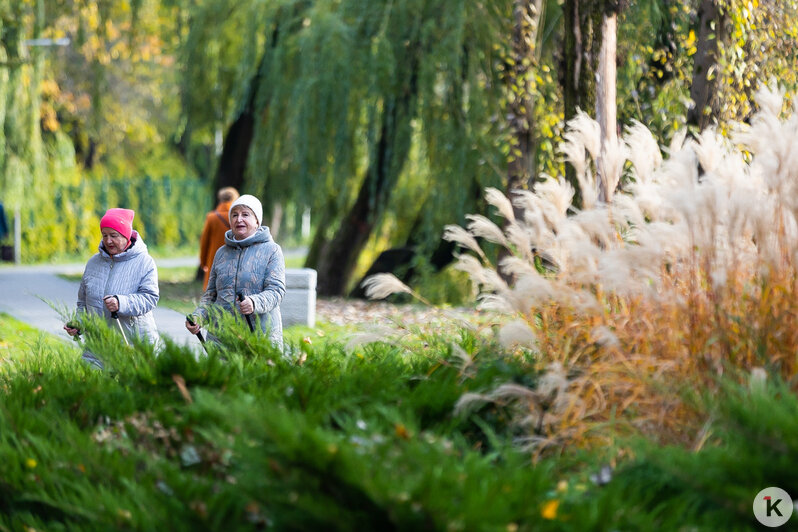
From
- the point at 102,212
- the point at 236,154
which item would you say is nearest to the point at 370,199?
the point at 236,154

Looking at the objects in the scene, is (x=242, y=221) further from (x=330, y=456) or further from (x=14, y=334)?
(x=14, y=334)

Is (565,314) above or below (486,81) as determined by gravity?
below

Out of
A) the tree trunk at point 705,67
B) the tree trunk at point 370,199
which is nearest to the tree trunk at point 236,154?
the tree trunk at point 370,199

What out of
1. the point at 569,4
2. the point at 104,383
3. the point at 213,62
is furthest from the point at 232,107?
the point at 104,383

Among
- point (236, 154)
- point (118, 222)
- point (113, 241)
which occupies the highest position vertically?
point (236, 154)

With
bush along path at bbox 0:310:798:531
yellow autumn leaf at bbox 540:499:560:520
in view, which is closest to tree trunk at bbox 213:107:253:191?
bush along path at bbox 0:310:798:531

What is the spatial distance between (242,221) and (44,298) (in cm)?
153

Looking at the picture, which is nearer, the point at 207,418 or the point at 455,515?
the point at 455,515

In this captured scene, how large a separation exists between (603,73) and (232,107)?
336 inches

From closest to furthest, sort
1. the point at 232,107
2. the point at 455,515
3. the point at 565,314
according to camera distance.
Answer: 1. the point at 455,515
2. the point at 565,314
3. the point at 232,107

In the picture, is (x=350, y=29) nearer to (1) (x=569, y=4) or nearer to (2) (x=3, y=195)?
(1) (x=569, y=4)

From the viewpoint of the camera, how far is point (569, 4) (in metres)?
6.60

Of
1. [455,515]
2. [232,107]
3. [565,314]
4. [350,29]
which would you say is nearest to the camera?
[455,515]

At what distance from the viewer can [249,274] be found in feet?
17.4
